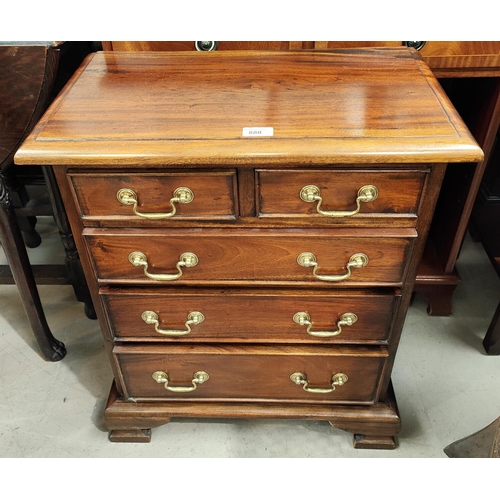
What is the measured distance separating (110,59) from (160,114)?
1.06 ft

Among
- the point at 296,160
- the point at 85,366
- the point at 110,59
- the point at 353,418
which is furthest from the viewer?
the point at 85,366

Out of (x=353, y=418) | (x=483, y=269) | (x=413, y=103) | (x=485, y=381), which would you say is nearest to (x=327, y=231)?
(x=413, y=103)

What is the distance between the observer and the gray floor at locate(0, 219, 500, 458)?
1422 millimetres

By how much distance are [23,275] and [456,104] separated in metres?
1.45

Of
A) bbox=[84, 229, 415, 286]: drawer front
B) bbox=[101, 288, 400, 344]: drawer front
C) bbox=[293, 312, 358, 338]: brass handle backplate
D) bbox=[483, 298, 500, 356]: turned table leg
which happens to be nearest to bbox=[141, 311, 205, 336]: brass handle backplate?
bbox=[101, 288, 400, 344]: drawer front

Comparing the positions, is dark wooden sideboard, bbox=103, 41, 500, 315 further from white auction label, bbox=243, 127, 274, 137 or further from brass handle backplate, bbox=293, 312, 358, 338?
brass handle backplate, bbox=293, 312, 358, 338

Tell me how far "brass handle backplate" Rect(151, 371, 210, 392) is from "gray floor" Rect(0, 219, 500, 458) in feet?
0.74

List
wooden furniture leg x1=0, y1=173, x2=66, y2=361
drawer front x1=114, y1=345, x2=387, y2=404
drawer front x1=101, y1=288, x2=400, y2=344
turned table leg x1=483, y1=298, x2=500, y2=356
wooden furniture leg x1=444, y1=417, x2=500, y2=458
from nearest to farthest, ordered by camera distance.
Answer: wooden furniture leg x1=444, y1=417, x2=500, y2=458, drawer front x1=101, y1=288, x2=400, y2=344, drawer front x1=114, y1=345, x2=387, y2=404, wooden furniture leg x1=0, y1=173, x2=66, y2=361, turned table leg x1=483, y1=298, x2=500, y2=356

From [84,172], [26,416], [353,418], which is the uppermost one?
[84,172]

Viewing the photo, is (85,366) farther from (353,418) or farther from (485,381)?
(485,381)

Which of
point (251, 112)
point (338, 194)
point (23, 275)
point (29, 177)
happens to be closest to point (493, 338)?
point (338, 194)

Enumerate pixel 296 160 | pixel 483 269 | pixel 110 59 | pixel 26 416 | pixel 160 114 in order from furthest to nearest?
pixel 483 269 → pixel 26 416 → pixel 110 59 → pixel 160 114 → pixel 296 160

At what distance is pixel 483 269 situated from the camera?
197 centimetres

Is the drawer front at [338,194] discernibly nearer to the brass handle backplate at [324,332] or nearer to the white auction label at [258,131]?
the white auction label at [258,131]
